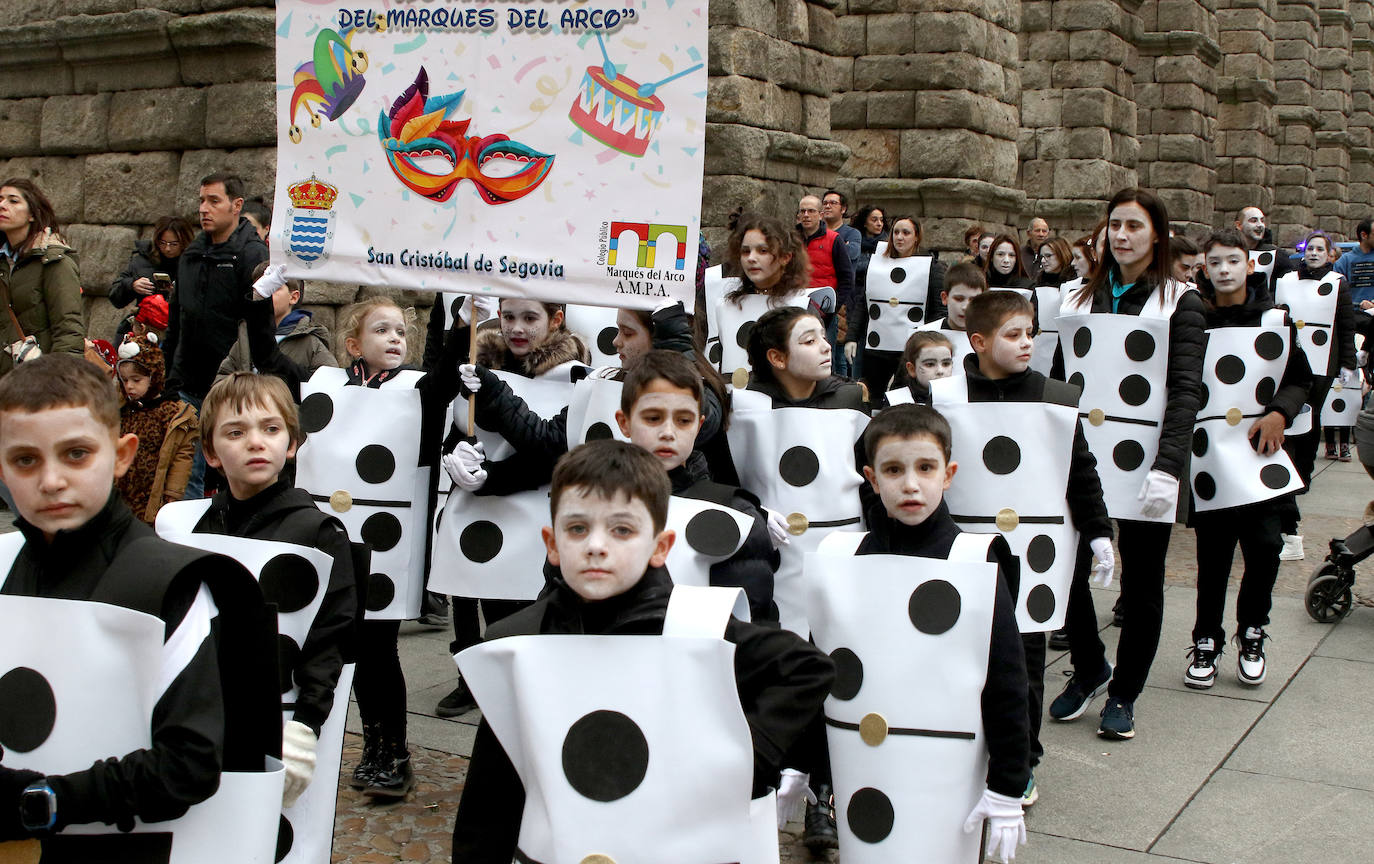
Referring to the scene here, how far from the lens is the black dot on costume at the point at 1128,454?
4977 mm

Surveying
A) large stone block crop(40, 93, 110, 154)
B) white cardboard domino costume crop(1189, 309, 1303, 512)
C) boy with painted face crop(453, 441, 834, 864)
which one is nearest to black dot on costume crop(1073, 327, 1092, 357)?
white cardboard domino costume crop(1189, 309, 1303, 512)

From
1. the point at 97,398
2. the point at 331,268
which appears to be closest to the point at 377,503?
the point at 331,268

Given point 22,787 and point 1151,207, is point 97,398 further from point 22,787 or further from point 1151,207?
point 1151,207

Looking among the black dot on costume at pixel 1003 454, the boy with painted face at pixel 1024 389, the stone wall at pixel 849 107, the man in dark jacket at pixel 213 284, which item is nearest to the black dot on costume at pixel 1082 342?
the boy with painted face at pixel 1024 389

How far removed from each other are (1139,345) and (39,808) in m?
3.96

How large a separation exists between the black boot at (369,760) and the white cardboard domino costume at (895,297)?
6.09 m

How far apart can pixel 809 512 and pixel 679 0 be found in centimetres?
154

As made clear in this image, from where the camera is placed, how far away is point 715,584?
3379 mm

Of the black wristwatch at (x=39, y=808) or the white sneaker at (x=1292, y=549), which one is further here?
the white sneaker at (x=1292, y=549)

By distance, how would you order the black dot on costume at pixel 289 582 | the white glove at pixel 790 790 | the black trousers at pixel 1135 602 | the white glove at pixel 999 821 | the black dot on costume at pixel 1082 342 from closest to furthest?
the white glove at pixel 999 821 < the black dot on costume at pixel 289 582 < the white glove at pixel 790 790 < the black trousers at pixel 1135 602 < the black dot on costume at pixel 1082 342

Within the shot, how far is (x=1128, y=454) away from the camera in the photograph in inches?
196

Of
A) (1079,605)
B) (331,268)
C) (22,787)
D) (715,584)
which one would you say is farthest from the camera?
(1079,605)

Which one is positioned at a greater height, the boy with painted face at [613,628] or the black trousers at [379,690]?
the boy with painted face at [613,628]

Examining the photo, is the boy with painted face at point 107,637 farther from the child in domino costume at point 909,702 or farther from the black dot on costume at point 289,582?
the child in domino costume at point 909,702
